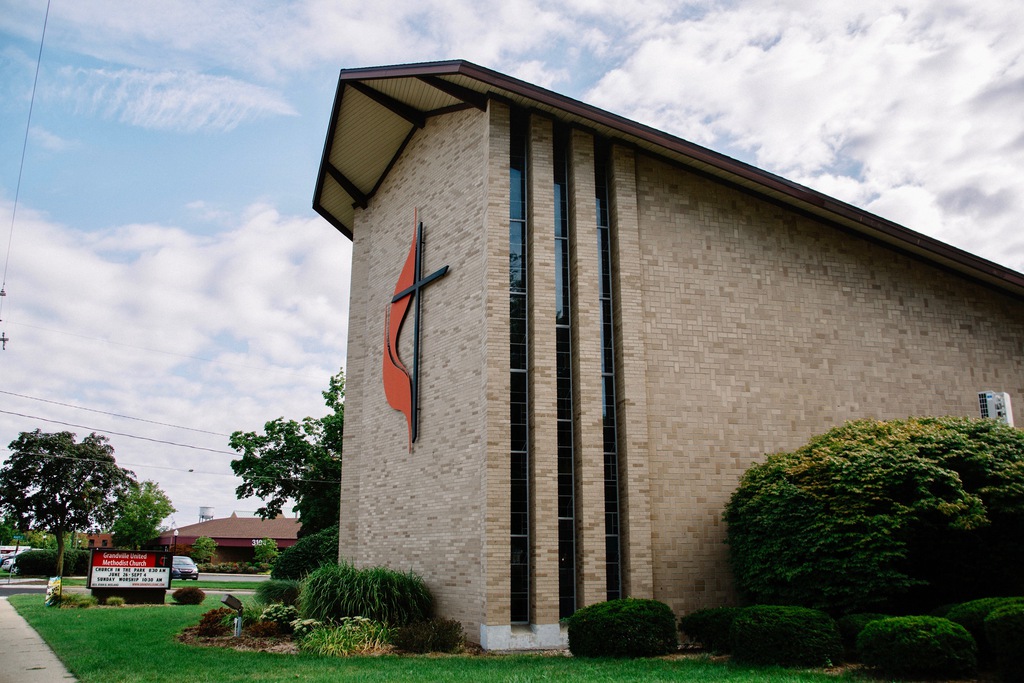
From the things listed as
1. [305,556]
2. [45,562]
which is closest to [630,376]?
[305,556]

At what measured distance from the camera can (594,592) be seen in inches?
553

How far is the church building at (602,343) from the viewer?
14617 millimetres

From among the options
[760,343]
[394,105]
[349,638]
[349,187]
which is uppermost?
[394,105]

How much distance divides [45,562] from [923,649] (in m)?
55.2

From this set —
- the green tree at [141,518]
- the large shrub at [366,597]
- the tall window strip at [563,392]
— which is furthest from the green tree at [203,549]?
the tall window strip at [563,392]

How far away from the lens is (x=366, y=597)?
576 inches

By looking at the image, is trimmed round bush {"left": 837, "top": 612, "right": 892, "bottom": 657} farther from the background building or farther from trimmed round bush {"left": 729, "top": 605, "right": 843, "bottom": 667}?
the background building

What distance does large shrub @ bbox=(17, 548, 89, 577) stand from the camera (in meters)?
50.4

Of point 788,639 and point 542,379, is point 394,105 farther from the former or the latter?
point 788,639

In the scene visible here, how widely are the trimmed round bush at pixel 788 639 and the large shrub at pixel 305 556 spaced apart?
52.0 ft

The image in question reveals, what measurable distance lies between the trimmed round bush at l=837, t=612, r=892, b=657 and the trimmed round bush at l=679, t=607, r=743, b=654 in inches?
57.4

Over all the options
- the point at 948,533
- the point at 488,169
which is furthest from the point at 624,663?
the point at 488,169

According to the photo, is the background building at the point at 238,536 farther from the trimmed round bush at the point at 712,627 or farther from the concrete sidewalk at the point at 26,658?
the trimmed round bush at the point at 712,627

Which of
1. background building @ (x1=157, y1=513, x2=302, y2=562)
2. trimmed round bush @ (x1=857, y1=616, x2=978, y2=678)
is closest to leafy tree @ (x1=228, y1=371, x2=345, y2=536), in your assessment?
trimmed round bush @ (x1=857, y1=616, x2=978, y2=678)
